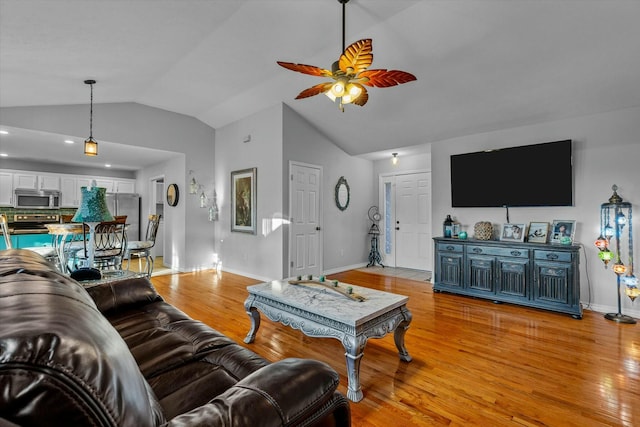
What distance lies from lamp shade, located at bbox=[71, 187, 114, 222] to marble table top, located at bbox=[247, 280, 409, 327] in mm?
1418

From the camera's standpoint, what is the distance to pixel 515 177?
4289 millimetres

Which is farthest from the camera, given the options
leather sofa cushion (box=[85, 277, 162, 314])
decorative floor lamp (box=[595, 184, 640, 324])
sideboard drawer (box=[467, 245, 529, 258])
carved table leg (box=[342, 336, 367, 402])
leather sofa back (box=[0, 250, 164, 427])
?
→ sideboard drawer (box=[467, 245, 529, 258])

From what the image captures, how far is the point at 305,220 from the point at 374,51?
2901 mm

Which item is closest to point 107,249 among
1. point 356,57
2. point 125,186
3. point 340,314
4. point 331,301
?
point 331,301

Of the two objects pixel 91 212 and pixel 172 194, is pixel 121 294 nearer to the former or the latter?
pixel 91 212

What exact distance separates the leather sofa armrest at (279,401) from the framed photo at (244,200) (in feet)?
15.3

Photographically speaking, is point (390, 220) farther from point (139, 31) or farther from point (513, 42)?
point (139, 31)

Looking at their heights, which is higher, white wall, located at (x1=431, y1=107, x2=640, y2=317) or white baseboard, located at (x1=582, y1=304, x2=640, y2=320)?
white wall, located at (x1=431, y1=107, x2=640, y2=317)

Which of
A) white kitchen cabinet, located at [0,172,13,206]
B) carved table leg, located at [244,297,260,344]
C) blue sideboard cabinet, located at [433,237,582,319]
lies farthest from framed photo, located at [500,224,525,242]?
white kitchen cabinet, located at [0,172,13,206]

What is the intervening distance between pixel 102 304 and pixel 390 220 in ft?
18.4

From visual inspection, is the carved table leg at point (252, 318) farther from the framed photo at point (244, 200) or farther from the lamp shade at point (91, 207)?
Result: the framed photo at point (244, 200)

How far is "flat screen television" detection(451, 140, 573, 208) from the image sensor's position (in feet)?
13.0

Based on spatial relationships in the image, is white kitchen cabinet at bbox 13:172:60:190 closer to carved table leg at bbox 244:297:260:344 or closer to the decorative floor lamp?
carved table leg at bbox 244:297:260:344

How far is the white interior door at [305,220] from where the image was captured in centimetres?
528
